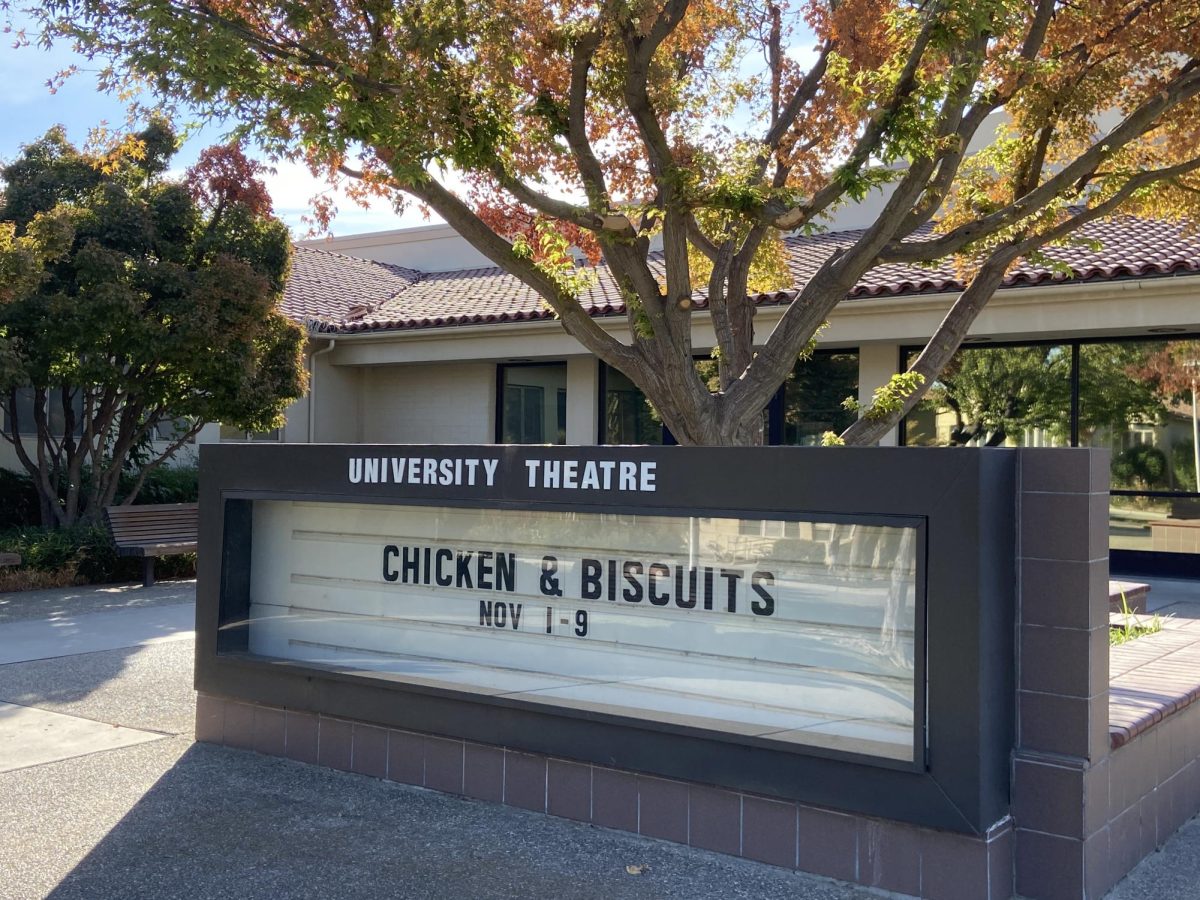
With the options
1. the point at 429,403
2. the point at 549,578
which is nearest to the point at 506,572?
the point at 549,578

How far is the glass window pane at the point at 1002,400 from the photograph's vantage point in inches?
563

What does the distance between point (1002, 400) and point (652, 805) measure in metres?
11.0

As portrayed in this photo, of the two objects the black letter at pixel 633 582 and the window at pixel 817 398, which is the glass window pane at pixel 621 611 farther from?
the window at pixel 817 398

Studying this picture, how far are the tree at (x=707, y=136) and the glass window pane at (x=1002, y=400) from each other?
18.8 feet

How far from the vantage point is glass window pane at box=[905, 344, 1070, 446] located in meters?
14.3

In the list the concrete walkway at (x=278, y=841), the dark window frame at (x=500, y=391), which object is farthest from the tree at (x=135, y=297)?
the concrete walkway at (x=278, y=841)

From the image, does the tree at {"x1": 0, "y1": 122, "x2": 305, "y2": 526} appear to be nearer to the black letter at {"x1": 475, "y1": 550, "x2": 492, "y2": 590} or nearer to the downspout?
the downspout

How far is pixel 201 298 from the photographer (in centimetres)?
1353

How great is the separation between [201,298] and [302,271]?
1017 centimetres

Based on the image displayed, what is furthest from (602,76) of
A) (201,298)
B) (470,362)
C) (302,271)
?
(302,271)

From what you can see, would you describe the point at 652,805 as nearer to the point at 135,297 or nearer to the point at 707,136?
the point at 707,136

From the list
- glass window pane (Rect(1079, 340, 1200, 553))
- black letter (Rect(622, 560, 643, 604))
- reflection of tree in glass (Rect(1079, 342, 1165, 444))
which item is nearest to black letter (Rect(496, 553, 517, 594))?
black letter (Rect(622, 560, 643, 604))

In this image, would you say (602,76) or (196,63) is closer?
(196,63)

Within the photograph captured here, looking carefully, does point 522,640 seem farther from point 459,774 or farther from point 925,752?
point 925,752
